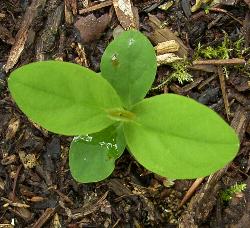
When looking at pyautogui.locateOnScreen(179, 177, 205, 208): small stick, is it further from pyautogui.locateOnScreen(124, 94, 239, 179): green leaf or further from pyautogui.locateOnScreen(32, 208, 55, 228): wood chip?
pyautogui.locateOnScreen(32, 208, 55, 228): wood chip

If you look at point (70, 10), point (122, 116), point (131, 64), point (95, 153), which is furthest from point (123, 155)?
point (70, 10)

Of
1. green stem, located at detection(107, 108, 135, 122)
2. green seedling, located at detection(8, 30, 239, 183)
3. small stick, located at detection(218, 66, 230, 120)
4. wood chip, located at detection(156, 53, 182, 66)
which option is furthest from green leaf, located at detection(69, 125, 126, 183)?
small stick, located at detection(218, 66, 230, 120)

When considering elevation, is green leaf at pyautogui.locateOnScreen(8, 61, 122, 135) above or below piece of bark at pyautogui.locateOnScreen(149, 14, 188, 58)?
above

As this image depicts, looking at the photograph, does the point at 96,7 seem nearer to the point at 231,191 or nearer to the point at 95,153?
the point at 95,153

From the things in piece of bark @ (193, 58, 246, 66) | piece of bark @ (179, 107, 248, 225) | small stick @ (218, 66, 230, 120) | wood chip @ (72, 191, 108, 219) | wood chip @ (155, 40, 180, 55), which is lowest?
piece of bark @ (179, 107, 248, 225)

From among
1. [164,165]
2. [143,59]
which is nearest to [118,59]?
[143,59]

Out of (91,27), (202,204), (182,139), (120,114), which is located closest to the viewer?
(182,139)
